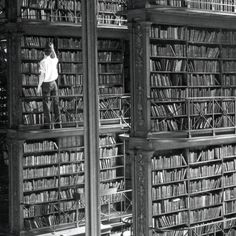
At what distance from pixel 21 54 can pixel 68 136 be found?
1.53m

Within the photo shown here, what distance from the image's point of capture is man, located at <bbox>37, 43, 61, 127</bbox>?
8953 millimetres

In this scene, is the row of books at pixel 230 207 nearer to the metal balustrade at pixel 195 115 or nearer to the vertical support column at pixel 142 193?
the metal balustrade at pixel 195 115

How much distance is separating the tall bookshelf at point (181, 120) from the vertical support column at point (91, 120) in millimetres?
→ 1539

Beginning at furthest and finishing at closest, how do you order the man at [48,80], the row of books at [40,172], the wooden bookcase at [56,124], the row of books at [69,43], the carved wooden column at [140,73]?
the row of books at [69,43]
the row of books at [40,172]
the wooden bookcase at [56,124]
the man at [48,80]
the carved wooden column at [140,73]

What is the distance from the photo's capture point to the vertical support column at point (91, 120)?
20.9 ft

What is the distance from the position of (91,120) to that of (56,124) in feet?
11.5

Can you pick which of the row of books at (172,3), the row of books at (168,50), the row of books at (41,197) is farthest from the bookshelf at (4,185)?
the row of books at (172,3)

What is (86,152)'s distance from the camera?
641 cm

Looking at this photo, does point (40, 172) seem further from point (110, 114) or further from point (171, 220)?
point (171, 220)

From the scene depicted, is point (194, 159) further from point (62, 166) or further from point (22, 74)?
point (22, 74)

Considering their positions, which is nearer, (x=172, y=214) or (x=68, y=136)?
(x=172, y=214)

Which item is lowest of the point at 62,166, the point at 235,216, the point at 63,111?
the point at 235,216

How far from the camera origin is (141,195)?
8.02 meters

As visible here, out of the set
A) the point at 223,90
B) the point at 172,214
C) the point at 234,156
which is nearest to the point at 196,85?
the point at 223,90
